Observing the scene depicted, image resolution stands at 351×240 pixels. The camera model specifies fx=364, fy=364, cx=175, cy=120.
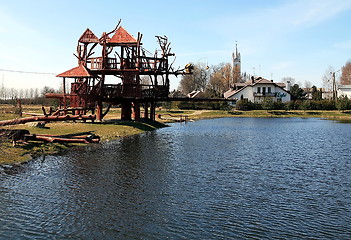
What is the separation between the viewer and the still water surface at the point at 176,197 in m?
13.8

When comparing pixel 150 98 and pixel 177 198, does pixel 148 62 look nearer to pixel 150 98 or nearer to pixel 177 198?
pixel 150 98

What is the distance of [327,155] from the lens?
3181 cm

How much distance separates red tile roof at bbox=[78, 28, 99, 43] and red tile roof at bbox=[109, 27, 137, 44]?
8.77ft

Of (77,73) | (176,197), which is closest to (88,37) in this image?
(77,73)

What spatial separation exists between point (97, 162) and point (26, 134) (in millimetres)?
8847

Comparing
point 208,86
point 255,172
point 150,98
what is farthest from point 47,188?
point 208,86

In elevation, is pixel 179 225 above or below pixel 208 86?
below

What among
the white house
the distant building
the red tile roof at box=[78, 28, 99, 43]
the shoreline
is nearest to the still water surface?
the shoreline

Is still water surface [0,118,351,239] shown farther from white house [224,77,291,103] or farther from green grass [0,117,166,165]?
Result: white house [224,77,291,103]

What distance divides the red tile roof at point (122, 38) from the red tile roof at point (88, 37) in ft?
8.77

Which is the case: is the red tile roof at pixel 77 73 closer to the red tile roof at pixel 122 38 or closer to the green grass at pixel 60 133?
the red tile roof at pixel 122 38

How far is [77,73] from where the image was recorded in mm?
51344

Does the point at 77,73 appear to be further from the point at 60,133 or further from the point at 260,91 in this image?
the point at 260,91

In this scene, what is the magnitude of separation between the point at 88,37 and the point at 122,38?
518 cm
